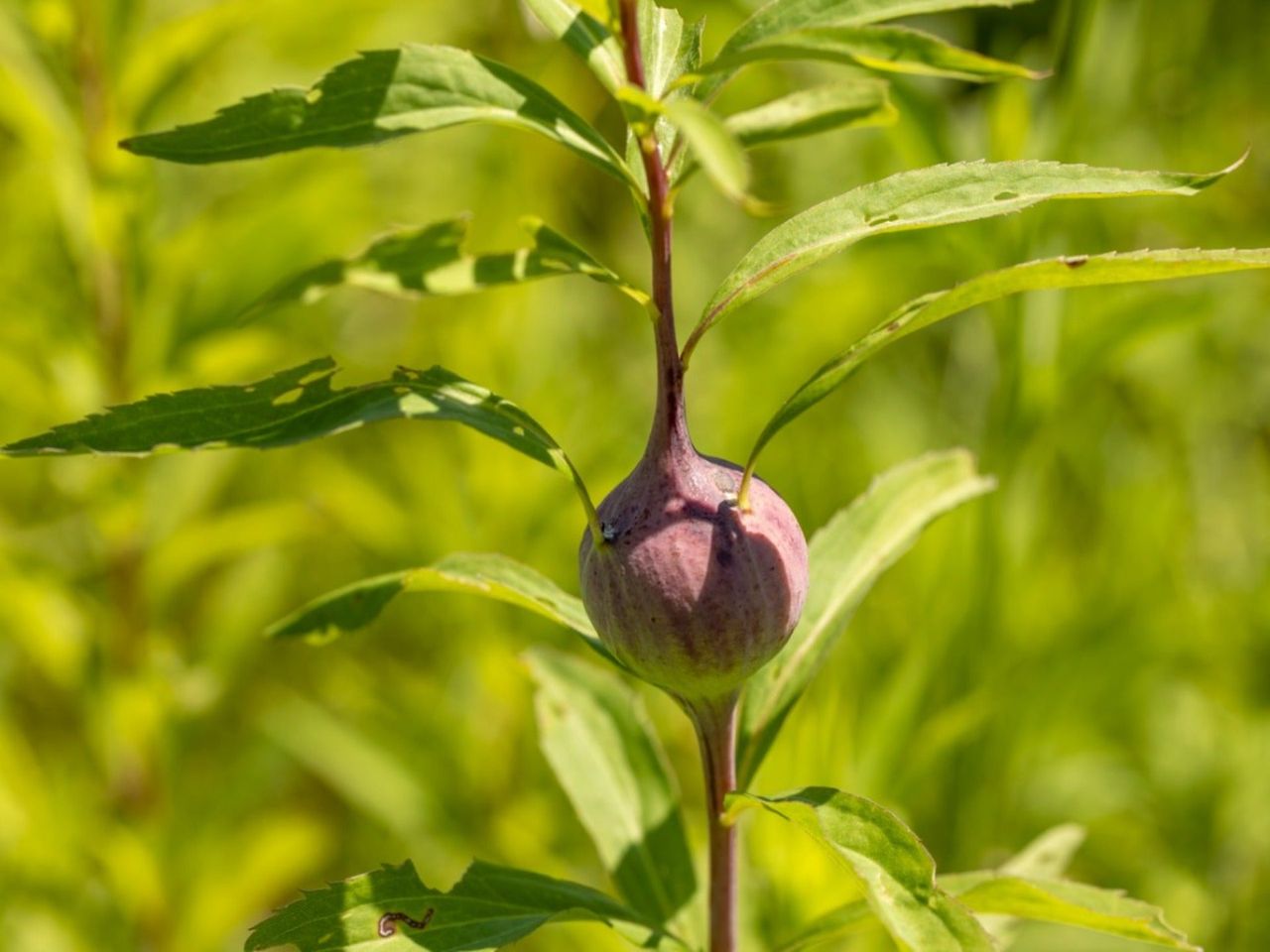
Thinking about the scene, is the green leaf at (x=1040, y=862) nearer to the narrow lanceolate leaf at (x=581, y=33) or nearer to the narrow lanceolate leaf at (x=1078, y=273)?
the narrow lanceolate leaf at (x=1078, y=273)

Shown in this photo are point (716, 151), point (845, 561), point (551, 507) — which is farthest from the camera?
point (551, 507)

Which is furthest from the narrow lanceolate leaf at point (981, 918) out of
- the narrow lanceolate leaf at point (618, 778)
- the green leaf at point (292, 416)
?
the green leaf at point (292, 416)

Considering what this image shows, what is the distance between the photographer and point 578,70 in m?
2.62

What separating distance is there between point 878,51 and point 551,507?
1.17 metres

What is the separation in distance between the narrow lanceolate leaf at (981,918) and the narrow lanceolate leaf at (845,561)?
96mm

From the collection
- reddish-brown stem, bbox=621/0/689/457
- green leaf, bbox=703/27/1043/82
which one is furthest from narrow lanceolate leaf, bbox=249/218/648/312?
green leaf, bbox=703/27/1043/82

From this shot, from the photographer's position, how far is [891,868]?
0.63 meters

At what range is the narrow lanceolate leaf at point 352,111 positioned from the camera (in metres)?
0.64

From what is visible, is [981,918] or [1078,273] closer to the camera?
[1078,273]

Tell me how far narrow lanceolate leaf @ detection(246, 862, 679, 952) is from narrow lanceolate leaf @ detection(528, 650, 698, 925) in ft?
0.47

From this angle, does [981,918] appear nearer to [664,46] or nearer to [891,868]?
[891,868]

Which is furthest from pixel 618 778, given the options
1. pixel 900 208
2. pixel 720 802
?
pixel 900 208

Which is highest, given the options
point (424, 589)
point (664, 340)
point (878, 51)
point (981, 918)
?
point (878, 51)

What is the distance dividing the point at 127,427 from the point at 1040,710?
1.19 meters
